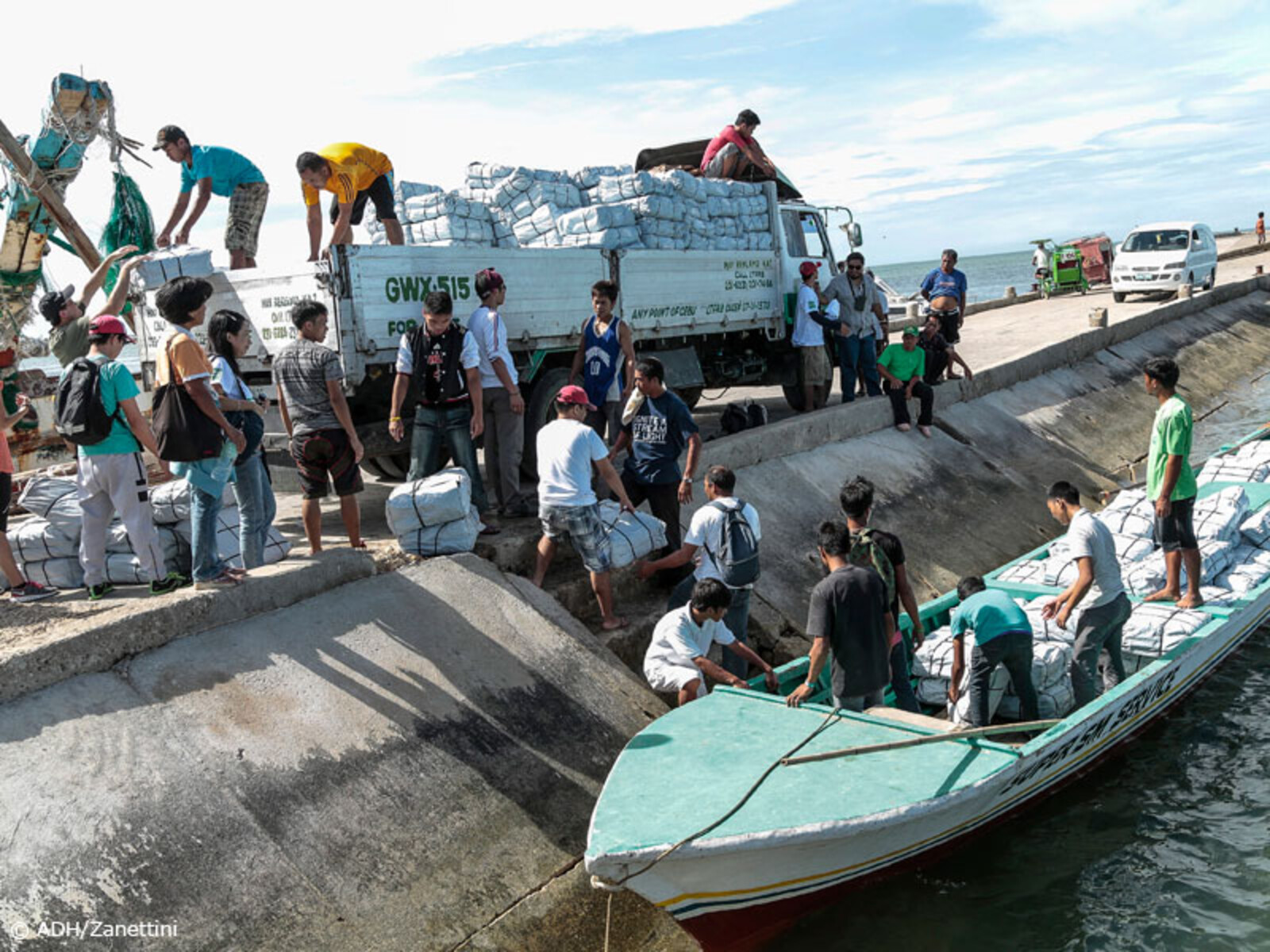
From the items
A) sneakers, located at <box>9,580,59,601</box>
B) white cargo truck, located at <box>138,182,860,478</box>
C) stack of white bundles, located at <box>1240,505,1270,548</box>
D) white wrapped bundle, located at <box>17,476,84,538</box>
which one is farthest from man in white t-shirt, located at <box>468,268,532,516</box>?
stack of white bundles, located at <box>1240,505,1270,548</box>

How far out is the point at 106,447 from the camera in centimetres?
581

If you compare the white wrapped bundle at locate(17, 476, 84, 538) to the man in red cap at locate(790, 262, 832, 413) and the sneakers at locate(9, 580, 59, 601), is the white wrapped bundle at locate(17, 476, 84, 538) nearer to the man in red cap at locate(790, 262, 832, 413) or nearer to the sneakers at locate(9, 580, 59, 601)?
the sneakers at locate(9, 580, 59, 601)

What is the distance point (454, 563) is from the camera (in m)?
7.04

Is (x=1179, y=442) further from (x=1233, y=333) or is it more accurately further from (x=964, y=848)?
(x=1233, y=333)

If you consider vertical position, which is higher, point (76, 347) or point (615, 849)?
point (76, 347)

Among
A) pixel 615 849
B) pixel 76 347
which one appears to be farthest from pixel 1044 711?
pixel 76 347

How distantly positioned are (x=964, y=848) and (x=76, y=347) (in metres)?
7.10

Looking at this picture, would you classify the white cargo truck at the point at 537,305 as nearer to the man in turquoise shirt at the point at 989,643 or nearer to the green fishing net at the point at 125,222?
the green fishing net at the point at 125,222

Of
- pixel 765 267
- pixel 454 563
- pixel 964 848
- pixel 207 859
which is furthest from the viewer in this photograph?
pixel 765 267

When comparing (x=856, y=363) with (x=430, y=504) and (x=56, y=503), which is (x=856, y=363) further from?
(x=56, y=503)

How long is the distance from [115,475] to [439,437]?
88.0 inches

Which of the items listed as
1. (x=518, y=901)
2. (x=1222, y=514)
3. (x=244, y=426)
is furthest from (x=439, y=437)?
(x=1222, y=514)

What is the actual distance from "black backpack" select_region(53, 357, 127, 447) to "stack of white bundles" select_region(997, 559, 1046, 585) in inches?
258

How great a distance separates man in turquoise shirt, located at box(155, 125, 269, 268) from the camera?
8680mm
